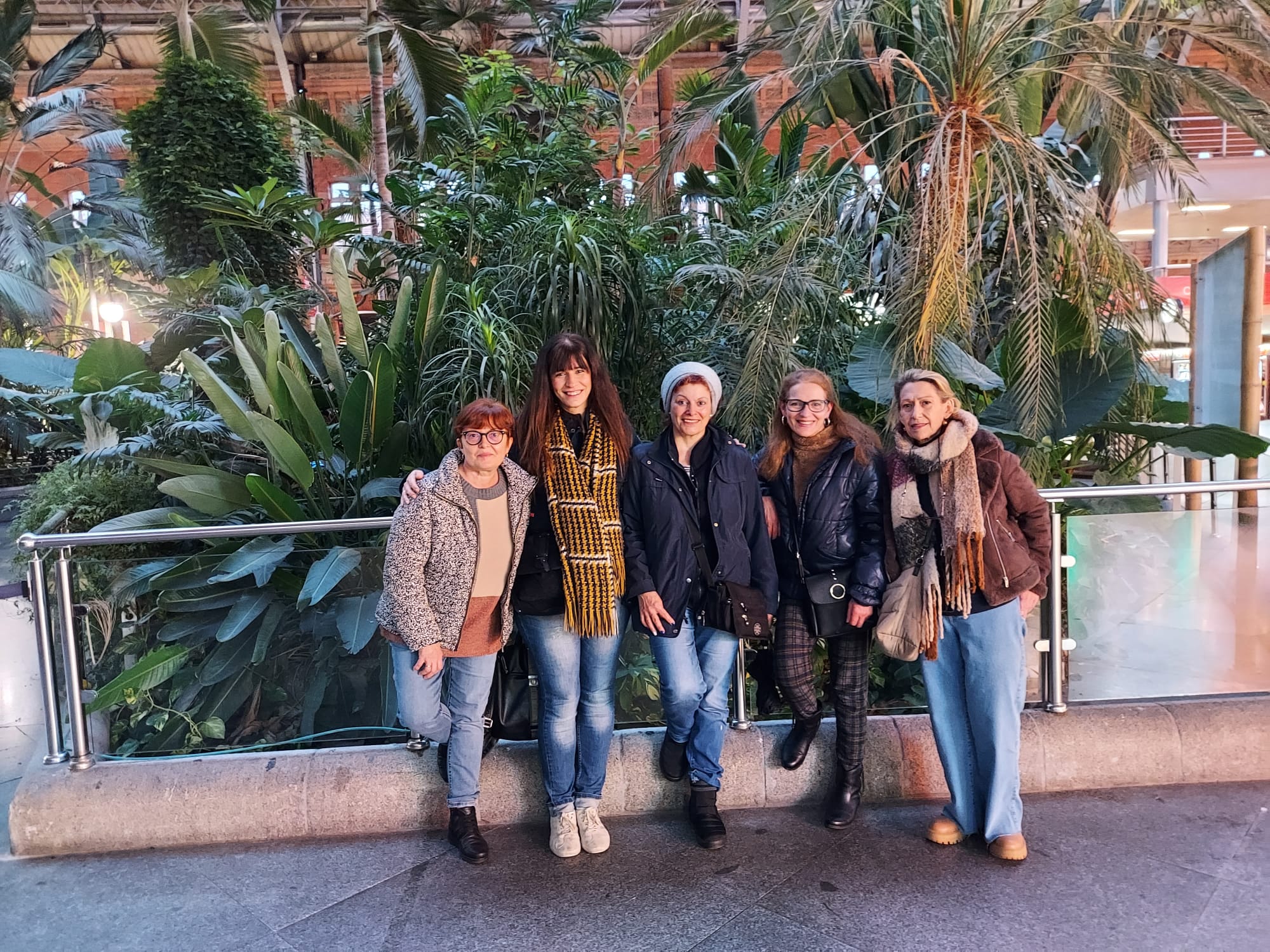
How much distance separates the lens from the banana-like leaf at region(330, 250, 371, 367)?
4578 mm

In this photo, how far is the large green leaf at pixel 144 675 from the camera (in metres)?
3.11

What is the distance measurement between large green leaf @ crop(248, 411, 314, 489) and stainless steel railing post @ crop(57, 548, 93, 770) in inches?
37.2

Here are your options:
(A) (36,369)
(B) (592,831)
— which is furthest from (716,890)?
(A) (36,369)

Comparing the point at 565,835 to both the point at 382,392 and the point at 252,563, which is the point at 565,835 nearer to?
the point at 252,563

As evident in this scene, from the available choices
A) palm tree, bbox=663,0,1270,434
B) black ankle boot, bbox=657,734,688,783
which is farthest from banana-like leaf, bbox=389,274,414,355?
black ankle boot, bbox=657,734,688,783

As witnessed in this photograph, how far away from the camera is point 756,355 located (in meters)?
3.88

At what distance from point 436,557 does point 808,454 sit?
1.25 meters

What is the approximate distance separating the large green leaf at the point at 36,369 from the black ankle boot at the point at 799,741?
4.94 metres

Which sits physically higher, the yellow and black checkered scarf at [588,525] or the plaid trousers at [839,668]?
Result: the yellow and black checkered scarf at [588,525]

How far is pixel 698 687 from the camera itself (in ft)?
9.06

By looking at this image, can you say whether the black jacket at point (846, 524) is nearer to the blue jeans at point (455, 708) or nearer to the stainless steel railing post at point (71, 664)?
the blue jeans at point (455, 708)

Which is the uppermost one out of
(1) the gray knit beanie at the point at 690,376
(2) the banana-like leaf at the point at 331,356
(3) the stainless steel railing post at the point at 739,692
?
(2) the banana-like leaf at the point at 331,356

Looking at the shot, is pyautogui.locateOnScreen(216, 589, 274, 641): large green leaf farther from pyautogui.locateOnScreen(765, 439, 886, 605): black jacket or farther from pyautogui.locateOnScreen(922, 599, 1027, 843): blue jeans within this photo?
pyautogui.locateOnScreen(922, 599, 1027, 843): blue jeans

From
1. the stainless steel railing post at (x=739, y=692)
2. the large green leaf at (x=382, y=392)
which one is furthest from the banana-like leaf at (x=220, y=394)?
the stainless steel railing post at (x=739, y=692)
